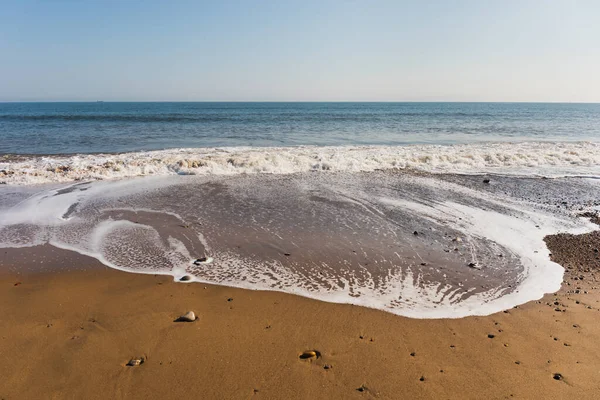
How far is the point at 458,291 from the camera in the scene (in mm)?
5043

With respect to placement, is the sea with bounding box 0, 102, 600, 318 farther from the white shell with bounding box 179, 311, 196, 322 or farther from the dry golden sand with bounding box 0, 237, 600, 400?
the white shell with bounding box 179, 311, 196, 322

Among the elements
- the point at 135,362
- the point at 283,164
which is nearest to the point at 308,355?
the point at 135,362

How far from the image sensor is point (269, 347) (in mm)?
3828

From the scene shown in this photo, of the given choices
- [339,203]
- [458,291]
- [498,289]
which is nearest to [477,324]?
[458,291]

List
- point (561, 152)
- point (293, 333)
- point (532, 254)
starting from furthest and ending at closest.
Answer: point (561, 152) < point (532, 254) < point (293, 333)

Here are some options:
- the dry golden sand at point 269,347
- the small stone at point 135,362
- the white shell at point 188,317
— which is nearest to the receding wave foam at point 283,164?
the dry golden sand at point 269,347

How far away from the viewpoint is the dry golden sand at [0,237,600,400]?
3.30 m

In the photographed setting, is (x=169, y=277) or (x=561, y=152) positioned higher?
(x=561, y=152)

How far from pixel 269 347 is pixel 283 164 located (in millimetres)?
10663

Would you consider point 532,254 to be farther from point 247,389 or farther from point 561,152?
point 561,152

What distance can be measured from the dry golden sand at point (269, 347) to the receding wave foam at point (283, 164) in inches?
334

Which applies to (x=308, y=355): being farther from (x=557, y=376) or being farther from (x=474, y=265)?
(x=474, y=265)

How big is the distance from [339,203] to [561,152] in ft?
45.3

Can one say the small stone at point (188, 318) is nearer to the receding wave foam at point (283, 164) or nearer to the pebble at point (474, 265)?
the pebble at point (474, 265)
